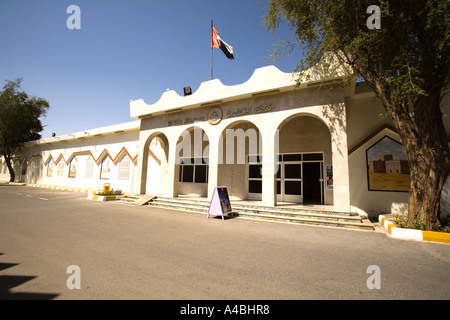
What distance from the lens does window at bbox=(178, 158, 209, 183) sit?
1301cm

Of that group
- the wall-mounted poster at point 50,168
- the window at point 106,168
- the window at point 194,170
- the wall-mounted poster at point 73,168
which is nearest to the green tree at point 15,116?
the wall-mounted poster at point 50,168

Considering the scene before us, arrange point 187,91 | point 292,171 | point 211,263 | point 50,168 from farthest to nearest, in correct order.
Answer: point 50,168, point 187,91, point 292,171, point 211,263

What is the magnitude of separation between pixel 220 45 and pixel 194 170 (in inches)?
314

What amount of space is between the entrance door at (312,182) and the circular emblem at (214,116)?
501 cm

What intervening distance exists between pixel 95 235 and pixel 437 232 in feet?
28.3

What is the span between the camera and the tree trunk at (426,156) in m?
5.48

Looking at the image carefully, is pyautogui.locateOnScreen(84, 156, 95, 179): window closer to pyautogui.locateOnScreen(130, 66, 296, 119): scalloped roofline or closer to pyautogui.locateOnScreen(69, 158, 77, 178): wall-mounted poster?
pyautogui.locateOnScreen(69, 158, 77, 178): wall-mounted poster

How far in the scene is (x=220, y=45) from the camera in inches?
468

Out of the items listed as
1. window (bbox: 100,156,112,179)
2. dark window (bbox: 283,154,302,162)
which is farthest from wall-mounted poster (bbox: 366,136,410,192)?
window (bbox: 100,156,112,179)

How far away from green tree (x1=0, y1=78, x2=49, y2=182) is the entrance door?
1320 inches

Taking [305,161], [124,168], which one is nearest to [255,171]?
[305,161]

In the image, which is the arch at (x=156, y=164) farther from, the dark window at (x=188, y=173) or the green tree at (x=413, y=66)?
the green tree at (x=413, y=66)

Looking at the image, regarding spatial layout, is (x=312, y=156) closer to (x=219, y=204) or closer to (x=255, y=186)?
(x=255, y=186)
